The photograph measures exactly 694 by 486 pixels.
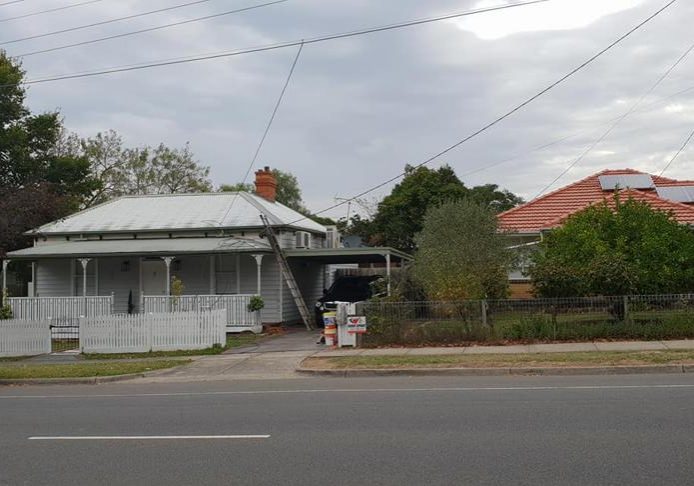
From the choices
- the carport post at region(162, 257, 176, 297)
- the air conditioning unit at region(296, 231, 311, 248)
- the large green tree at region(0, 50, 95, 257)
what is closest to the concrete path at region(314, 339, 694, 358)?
Answer: the carport post at region(162, 257, 176, 297)

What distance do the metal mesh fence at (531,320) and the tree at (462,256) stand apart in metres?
1.09

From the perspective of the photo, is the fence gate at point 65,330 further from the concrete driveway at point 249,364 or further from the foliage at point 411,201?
the foliage at point 411,201

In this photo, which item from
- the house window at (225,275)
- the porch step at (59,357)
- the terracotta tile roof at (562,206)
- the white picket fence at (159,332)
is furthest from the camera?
the house window at (225,275)

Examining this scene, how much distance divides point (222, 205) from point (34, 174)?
51.4 ft

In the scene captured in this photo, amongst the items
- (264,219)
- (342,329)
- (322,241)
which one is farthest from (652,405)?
(322,241)

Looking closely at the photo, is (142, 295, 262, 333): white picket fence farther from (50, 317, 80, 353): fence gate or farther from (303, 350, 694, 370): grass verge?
(303, 350, 694, 370): grass verge

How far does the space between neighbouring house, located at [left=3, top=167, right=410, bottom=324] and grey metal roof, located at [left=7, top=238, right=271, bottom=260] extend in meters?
0.03

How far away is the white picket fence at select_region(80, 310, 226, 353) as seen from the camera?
19859 mm

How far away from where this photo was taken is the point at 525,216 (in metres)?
28.5

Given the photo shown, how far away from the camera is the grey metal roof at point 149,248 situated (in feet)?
80.9

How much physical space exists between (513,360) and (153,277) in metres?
16.7

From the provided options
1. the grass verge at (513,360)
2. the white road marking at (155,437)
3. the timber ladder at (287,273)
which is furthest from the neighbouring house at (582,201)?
the white road marking at (155,437)

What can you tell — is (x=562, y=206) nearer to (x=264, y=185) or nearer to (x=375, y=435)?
(x=264, y=185)

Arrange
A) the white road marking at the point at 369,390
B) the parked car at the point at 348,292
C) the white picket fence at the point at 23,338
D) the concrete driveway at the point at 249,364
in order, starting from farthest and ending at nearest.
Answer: the parked car at the point at 348,292
the white picket fence at the point at 23,338
the concrete driveway at the point at 249,364
the white road marking at the point at 369,390
